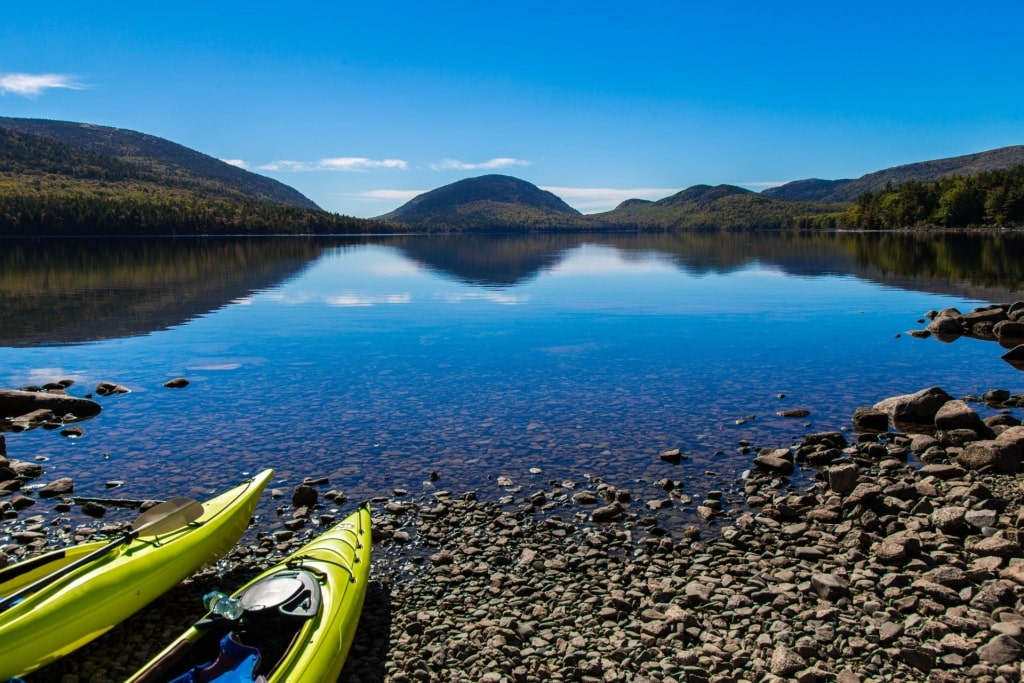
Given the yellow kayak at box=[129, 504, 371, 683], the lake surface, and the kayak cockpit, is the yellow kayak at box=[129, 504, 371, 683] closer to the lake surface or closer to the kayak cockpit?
the kayak cockpit

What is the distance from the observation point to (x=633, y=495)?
61.0 feet

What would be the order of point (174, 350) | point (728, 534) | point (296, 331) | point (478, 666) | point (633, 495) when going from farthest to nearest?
1. point (296, 331)
2. point (174, 350)
3. point (633, 495)
4. point (728, 534)
5. point (478, 666)

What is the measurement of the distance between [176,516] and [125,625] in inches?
89.9

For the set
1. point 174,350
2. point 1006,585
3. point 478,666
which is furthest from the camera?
point 174,350

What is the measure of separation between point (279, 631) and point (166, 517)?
189 inches

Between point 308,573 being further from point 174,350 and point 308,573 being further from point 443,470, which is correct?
point 174,350

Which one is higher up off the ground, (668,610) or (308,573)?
(308,573)

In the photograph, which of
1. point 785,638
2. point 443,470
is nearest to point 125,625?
point 443,470

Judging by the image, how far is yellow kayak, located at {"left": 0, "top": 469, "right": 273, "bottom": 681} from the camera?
11.2m

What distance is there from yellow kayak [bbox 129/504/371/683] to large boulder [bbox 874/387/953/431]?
20.0 m

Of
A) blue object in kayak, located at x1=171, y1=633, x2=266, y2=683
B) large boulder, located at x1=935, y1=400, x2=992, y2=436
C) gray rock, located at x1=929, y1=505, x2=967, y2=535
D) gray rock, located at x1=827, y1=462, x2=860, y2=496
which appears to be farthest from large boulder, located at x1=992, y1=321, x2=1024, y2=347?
blue object in kayak, located at x1=171, y1=633, x2=266, y2=683

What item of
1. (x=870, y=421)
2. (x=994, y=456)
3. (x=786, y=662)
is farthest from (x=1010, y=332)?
(x=786, y=662)

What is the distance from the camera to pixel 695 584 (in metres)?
13.3

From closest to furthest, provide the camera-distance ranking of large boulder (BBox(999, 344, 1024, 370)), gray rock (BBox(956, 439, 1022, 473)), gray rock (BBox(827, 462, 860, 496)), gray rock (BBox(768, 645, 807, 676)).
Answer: gray rock (BBox(768, 645, 807, 676))
gray rock (BBox(827, 462, 860, 496))
gray rock (BBox(956, 439, 1022, 473))
large boulder (BBox(999, 344, 1024, 370))
